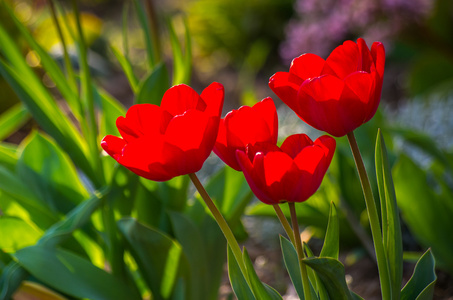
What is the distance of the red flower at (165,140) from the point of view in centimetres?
65

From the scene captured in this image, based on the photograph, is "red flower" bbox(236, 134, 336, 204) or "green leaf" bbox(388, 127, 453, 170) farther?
"green leaf" bbox(388, 127, 453, 170)

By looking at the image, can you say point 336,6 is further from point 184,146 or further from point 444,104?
point 184,146

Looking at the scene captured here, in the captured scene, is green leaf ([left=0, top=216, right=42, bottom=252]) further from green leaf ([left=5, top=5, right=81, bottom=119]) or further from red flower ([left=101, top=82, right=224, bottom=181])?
red flower ([left=101, top=82, right=224, bottom=181])

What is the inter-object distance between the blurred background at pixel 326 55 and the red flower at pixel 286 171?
0.71 metres

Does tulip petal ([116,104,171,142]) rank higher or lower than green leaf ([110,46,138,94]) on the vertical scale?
higher

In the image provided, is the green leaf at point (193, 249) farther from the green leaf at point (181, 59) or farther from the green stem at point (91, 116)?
the green leaf at point (181, 59)

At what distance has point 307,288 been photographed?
73 cm

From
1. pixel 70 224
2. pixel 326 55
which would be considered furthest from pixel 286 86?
pixel 326 55

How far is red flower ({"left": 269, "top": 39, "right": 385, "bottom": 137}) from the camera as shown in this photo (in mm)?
657

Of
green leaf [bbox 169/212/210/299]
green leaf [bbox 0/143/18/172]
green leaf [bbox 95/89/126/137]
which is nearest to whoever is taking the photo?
green leaf [bbox 169/212/210/299]

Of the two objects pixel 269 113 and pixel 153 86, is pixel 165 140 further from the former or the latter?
pixel 153 86

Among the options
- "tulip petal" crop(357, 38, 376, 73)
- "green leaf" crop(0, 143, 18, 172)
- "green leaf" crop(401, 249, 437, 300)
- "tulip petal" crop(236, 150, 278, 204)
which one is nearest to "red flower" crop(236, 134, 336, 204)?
"tulip petal" crop(236, 150, 278, 204)

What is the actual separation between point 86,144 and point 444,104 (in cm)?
121

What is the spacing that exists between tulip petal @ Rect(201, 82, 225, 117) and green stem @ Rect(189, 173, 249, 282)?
0.25ft
